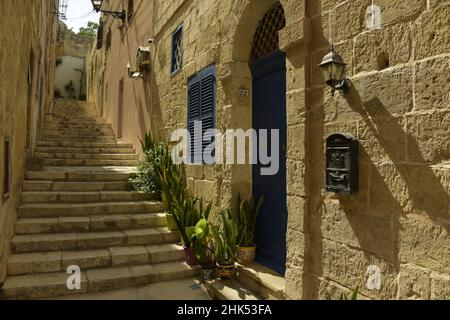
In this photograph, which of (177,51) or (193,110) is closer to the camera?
(193,110)

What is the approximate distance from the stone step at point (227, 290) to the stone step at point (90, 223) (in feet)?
5.04

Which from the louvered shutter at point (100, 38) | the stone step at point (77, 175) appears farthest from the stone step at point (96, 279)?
the louvered shutter at point (100, 38)

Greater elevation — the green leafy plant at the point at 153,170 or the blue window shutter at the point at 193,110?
the blue window shutter at the point at 193,110

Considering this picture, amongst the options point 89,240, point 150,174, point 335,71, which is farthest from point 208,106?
point 335,71

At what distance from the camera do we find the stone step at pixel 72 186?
5.19 meters

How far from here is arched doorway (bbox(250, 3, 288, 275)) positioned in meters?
3.51

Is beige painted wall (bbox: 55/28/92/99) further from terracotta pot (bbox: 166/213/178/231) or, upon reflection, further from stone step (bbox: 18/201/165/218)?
terracotta pot (bbox: 166/213/178/231)

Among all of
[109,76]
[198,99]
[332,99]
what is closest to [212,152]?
[198,99]

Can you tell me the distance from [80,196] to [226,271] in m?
2.72

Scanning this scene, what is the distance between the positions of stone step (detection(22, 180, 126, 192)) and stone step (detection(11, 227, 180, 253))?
118cm

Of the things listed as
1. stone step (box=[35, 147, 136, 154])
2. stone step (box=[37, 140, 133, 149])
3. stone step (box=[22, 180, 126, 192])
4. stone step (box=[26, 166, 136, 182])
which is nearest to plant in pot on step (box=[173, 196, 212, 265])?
stone step (box=[22, 180, 126, 192])

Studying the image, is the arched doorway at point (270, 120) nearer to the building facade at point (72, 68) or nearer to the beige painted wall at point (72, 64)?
the building facade at point (72, 68)

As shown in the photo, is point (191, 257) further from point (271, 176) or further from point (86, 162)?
point (86, 162)

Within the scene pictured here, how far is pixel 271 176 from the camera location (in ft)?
12.1
